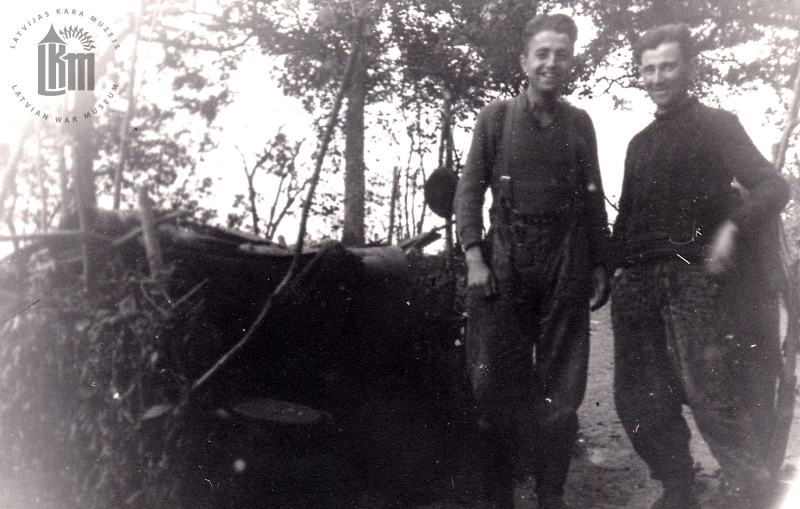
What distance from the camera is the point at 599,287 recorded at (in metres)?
3.15

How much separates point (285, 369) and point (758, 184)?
6.39 ft

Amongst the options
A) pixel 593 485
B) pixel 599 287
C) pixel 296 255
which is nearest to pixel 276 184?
pixel 296 255

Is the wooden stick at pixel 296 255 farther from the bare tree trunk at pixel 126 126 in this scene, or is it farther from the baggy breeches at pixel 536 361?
the baggy breeches at pixel 536 361

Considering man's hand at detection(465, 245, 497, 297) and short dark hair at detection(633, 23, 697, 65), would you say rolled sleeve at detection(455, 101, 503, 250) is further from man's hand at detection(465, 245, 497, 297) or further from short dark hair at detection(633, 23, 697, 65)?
short dark hair at detection(633, 23, 697, 65)

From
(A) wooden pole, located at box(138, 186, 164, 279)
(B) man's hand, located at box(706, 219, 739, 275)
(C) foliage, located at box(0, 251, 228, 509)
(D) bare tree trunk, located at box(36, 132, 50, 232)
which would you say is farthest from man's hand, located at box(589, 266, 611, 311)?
(D) bare tree trunk, located at box(36, 132, 50, 232)

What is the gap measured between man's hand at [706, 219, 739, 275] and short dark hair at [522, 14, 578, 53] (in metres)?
0.97

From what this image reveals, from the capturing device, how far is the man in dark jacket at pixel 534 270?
298 cm

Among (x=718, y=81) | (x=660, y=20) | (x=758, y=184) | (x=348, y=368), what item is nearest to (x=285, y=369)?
(x=348, y=368)

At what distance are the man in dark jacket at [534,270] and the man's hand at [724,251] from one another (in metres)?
0.45

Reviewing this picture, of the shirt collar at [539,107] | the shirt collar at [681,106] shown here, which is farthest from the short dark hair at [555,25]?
the shirt collar at [681,106]

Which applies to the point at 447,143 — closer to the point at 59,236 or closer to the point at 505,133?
the point at 505,133

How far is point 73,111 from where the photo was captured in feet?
7.93

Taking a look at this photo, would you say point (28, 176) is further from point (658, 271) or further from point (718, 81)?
point (718, 81)

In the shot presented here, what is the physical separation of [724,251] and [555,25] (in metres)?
1.11
